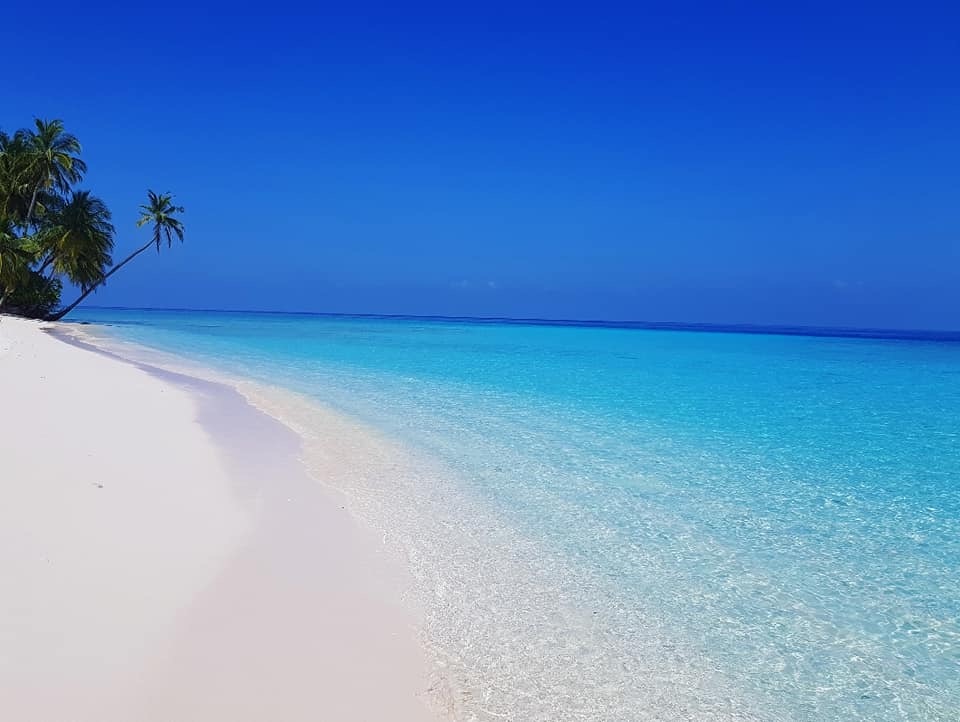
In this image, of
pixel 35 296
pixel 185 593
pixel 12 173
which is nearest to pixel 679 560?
pixel 185 593

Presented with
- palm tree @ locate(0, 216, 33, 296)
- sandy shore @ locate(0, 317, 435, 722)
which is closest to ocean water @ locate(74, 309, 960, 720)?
sandy shore @ locate(0, 317, 435, 722)

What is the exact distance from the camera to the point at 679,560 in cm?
489

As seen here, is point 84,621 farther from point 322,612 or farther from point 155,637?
point 322,612

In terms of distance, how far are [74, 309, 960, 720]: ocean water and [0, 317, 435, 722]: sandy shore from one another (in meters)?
0.43

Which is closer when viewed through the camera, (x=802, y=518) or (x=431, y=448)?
(x=802, y=518)

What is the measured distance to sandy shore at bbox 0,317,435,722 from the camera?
8.98ft

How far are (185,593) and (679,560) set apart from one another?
3.52 metres

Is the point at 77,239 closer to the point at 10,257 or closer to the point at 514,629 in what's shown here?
the point at 10,257

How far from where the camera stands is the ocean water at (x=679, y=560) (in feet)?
10.6

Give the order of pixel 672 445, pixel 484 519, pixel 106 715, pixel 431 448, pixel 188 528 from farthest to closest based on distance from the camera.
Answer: pixel 672 445, pixel 431 448, pixel 484 519, pixel 188 528, pixel 106 715

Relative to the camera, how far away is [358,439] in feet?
29.1

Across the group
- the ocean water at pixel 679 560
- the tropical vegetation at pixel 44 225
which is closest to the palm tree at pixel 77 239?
the tropical vegetation at pixel 44 225

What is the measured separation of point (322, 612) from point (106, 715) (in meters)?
1.30

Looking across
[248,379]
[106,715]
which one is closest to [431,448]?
[106,715]
